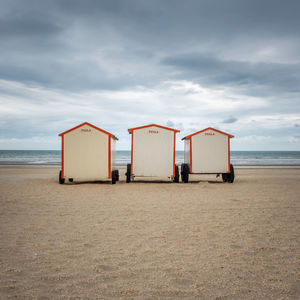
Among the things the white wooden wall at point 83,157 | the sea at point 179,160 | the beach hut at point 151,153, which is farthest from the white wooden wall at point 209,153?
the sea at point 179,160

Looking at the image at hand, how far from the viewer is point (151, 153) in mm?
13266

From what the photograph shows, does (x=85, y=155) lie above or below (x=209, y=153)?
below

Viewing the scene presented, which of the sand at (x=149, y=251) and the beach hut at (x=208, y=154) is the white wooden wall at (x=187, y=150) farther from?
the sand at (x=149, y=251)

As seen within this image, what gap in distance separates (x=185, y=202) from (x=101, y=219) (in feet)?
10.0

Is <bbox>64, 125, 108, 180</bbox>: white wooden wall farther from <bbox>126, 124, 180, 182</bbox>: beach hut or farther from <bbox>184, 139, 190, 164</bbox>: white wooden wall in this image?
<bbox>184, 139, 190, 164</bbox>: white wooden wall

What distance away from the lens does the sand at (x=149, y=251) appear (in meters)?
3.08

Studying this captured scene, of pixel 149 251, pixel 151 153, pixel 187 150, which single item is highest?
pixel 187 150

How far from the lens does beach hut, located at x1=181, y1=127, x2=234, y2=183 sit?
546 inches

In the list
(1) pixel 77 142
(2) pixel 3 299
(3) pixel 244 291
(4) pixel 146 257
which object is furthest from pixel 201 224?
(1) pixel 77 142

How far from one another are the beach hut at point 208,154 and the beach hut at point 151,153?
45.1 inches

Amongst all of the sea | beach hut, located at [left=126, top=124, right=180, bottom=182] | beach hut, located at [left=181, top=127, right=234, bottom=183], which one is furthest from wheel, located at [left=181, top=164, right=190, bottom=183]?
the sea

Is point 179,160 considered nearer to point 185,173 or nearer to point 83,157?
point 185,173

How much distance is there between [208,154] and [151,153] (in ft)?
9.95

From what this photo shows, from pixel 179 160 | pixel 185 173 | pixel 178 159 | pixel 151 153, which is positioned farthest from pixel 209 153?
pixel 178 159
